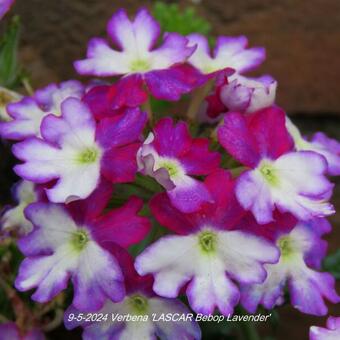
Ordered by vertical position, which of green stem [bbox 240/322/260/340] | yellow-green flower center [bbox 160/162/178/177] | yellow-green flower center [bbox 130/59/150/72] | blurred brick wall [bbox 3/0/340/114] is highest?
yellow-green flower center [bbox 130/59/150/72]

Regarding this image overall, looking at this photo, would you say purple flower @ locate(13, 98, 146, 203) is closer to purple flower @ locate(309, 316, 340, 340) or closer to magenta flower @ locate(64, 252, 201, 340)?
magenta flower @ locate(64, 252, 201, 340)

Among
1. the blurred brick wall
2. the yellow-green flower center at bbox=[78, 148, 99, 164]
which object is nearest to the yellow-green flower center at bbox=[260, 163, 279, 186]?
the yellow-green flower center at bbox=[78, 148, 99, 164]

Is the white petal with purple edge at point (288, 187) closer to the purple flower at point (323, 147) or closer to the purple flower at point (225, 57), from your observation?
the purple flower at point (323, 147)

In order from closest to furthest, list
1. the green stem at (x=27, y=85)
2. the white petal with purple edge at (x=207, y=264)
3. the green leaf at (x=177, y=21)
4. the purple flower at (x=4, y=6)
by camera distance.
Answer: the white petal with purple edge at (x=207, y=264) < the purple flower at (x=4, y=6) < the green stem at (x=27, y=85) < the green leaf at (x=177, y=21)

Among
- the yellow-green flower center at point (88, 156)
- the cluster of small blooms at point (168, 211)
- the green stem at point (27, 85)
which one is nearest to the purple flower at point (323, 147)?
the cluster of small blooms at point (168, 211)

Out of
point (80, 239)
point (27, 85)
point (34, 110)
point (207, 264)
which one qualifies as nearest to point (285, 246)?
point (207, 264)

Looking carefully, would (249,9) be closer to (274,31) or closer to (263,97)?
(274,31)

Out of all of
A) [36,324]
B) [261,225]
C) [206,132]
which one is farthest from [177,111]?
[261,225]
